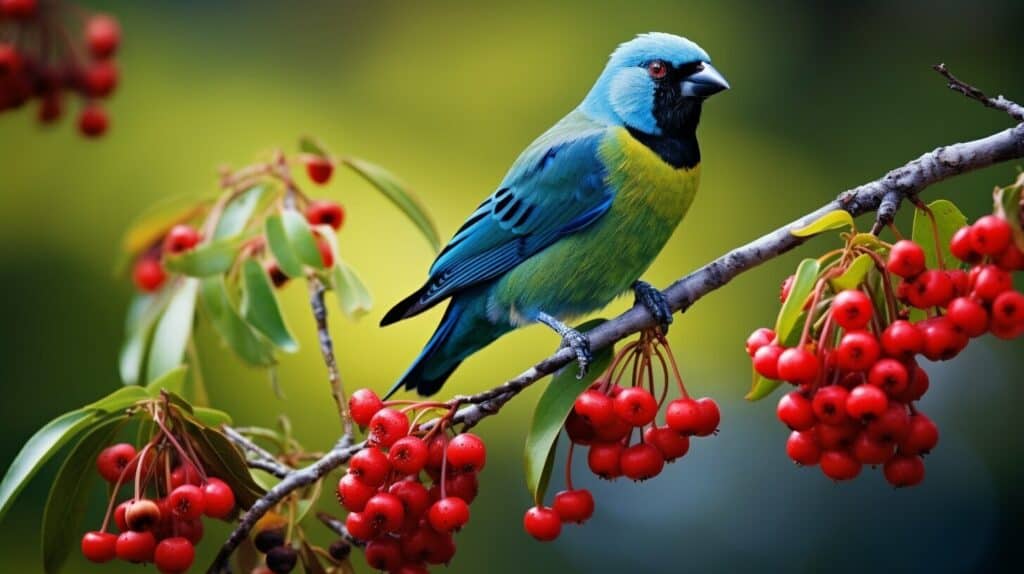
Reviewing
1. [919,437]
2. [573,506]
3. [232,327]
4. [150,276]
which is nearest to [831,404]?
[919,437]

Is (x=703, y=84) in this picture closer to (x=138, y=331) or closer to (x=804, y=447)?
(x=804, y=447)

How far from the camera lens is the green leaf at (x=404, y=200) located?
10.4 ft

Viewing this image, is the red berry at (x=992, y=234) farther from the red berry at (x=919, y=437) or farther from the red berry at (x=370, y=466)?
the red berry at (x=370, y=466)

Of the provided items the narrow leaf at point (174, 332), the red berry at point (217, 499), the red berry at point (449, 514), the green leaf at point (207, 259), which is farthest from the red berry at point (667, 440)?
the narrow leaf at point (174, 332)

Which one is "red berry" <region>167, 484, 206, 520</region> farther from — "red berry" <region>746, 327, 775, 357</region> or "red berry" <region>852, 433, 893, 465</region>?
"red berry" <region>852, 433, 893, 465</region>

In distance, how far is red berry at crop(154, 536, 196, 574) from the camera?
2277 mm

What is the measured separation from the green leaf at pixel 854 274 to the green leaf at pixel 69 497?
4.41 ft

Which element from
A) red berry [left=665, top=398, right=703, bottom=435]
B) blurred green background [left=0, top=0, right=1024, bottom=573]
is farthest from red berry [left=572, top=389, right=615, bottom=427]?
blurred green background [left=0, top=0, right=1024, bottom=573]

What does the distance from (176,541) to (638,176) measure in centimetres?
146

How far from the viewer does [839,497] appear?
19.3 feet

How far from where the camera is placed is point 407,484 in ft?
7.25

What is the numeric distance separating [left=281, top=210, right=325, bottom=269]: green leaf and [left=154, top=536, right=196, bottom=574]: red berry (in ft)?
2.30

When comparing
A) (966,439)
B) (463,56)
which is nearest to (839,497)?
(966,439)

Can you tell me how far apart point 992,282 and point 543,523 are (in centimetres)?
87
